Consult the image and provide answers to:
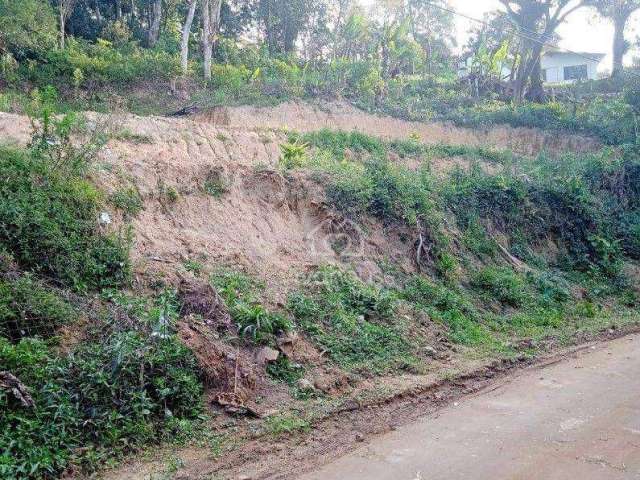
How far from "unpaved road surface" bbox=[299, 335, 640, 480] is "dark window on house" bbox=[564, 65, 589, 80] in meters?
38.9

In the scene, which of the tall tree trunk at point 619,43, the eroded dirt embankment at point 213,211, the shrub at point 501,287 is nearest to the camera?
the eroded dirt embankment at point 213,211

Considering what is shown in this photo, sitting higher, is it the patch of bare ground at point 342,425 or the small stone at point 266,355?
the small stone at point 266,355

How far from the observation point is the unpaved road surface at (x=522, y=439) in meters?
5.50

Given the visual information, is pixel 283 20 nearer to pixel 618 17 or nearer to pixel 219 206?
pixel 618 17

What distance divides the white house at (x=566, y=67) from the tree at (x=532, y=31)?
13.2 metres

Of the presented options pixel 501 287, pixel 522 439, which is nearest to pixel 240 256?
pixel 522 439

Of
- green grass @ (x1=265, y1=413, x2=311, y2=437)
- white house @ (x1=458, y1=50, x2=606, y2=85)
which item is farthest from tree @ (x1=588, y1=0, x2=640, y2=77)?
green grass @ (x1=265, y1=413, x2=311, y2=437)

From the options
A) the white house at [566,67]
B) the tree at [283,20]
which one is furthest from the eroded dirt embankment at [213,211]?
the white house at [566,67]

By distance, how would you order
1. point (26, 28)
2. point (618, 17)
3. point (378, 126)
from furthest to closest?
point (618, 17) → point (378, 126) → point (26, 28)

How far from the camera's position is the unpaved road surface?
18.0ft

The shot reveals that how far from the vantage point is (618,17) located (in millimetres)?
33125

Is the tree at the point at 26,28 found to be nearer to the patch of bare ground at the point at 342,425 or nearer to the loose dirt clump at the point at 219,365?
the loose dirt clump at the point at 219,365

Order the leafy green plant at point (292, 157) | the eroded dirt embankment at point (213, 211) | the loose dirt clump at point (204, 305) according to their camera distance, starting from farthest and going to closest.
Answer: the leafy green plant at point (292, 157) < the eroded dirt embankment at point (213, 211) < the loose dirt clump at point (204, 305)

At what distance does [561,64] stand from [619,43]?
7.63m
